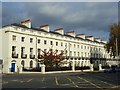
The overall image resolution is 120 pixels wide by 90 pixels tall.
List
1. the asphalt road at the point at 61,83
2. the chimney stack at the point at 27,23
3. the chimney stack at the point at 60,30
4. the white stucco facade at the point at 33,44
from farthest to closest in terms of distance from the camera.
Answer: the chimney stack at the point at 60,30
the chimney stack at the point at 27,23
the white stucco facade at the point at 33,44
the asphalt road at the point at 61,83

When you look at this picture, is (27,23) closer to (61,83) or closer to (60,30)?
(60,30)

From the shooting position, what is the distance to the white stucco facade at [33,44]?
191ft

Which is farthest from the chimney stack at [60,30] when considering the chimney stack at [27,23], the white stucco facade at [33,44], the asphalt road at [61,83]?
the asphalt road at [61,83]

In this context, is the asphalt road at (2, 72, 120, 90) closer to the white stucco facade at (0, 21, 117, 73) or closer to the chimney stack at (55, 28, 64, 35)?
the white stucco facade at (0, 21, 117, 73)

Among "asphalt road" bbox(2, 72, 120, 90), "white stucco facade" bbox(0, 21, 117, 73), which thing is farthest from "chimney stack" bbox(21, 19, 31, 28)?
"asphalt road" bbox(2, 72, 120, 90)

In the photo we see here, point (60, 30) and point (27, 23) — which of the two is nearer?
point (27, 23)

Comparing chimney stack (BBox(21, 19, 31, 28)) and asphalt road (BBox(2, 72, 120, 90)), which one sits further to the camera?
chimney stack (BBox(21, 19, 31, 28))

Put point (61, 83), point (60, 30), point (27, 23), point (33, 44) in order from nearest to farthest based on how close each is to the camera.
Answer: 1. point (61, 83)
2. point (33, 44)
3. point (27, 23)
4. point (60, 30)

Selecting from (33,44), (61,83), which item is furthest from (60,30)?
(61,83)

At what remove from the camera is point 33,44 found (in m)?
64.8

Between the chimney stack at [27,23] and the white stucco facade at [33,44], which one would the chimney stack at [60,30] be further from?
the chimney stack at [27,23]

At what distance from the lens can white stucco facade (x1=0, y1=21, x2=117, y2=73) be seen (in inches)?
2288

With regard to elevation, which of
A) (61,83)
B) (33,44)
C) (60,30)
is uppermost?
(60,30)

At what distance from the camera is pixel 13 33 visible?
59344mm
